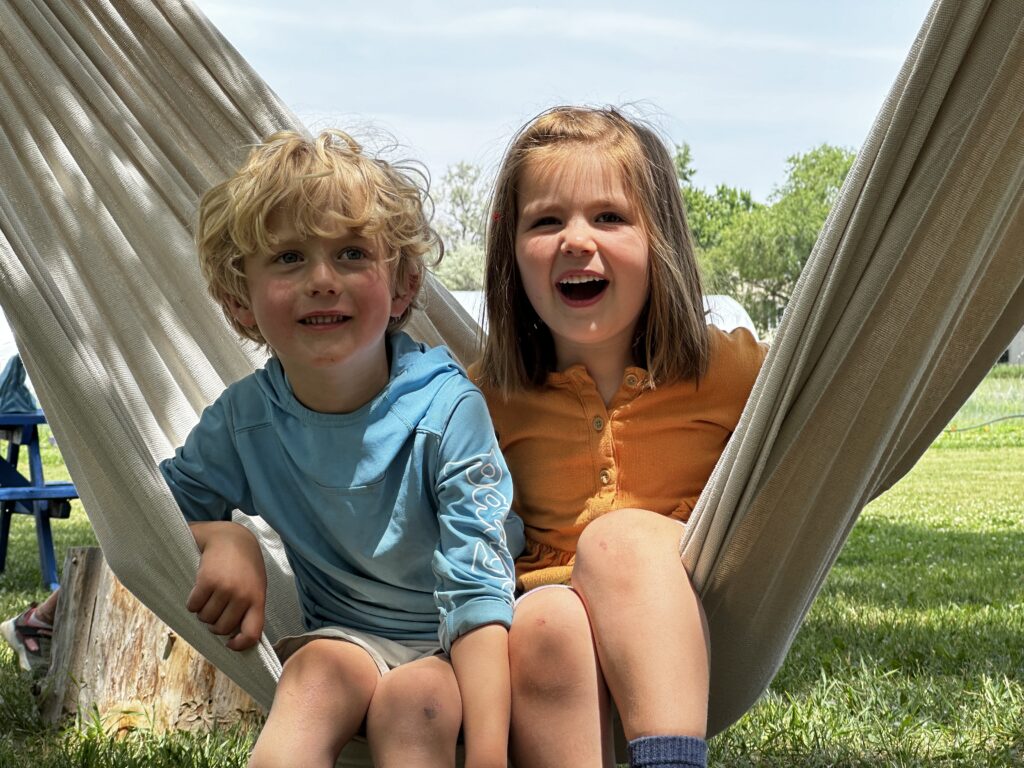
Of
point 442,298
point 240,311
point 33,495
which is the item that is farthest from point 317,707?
point 33,495

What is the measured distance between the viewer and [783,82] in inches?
2206

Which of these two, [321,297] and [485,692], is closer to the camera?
[485,692]

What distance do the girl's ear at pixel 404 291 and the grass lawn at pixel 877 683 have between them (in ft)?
3.69

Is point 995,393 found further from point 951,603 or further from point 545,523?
point 545,523

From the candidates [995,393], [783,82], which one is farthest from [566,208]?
[783,82]

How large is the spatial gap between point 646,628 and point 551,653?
4.9 inches

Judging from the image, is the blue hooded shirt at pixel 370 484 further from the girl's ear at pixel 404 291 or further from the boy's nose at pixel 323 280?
the boy's nose at pixel 323 280

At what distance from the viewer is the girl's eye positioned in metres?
1.81

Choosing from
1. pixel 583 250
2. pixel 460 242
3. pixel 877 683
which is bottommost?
pixel 460 242

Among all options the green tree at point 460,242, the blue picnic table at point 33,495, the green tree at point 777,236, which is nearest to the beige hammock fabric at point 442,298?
the blue picnic table at point 33,495

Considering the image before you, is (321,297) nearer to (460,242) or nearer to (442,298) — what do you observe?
(442,298)

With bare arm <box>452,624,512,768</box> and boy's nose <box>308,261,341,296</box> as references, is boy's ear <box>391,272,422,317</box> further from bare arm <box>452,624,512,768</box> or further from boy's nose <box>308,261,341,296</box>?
bare arm <box>452,624,512,768</box>

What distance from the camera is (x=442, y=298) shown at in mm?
2471

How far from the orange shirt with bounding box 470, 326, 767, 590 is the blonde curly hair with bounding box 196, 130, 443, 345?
1.00 ft
